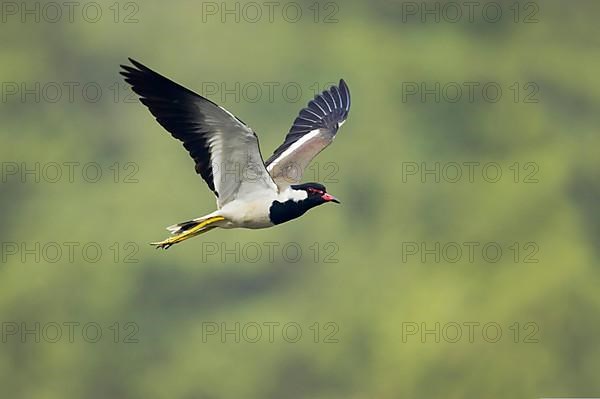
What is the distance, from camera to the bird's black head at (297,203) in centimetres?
1104

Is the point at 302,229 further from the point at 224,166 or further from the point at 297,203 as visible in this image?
the point at 224,166

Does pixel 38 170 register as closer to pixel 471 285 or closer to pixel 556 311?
pixel 471 285

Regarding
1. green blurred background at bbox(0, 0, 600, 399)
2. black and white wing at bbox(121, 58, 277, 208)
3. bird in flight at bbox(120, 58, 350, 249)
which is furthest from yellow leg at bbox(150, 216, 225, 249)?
green blurred background at bbox(0, 0, 600, 399)

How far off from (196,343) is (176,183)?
4.83 meters

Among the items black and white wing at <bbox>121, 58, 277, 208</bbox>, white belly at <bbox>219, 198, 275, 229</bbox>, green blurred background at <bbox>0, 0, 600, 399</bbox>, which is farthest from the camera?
green blurred background at <bbox>0, 0, 600, 399</bbox>

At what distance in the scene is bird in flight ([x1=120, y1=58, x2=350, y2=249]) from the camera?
1028cm

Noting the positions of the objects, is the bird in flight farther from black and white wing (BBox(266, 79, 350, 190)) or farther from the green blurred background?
the green blurred background

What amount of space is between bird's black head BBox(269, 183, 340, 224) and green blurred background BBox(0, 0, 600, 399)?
56.5 feet

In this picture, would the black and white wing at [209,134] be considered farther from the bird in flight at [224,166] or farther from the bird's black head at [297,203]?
the bird's black head at [297,203]

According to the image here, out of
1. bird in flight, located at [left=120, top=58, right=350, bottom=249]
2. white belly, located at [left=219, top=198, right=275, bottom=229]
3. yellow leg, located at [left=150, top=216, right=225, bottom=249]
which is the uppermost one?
bird in flight, located at [left=120, top=58, right=350, bottom=249]

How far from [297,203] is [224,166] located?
2.59ft

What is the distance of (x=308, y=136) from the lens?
13.1m

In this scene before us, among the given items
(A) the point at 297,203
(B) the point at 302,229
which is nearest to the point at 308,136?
(A) the point at 297,203

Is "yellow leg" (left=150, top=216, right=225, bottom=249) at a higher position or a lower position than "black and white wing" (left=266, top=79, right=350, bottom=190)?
lower
